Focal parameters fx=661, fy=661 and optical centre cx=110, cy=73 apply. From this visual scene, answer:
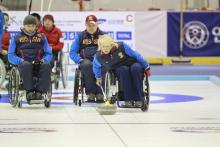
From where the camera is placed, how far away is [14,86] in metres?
6.75

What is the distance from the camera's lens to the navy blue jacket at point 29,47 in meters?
6.88

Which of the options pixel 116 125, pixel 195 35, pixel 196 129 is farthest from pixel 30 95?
pixel 195 35

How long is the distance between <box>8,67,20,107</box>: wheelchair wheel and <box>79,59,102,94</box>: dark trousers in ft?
2.19

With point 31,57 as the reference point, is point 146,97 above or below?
below

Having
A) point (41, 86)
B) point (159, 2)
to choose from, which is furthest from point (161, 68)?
point (41, 86)

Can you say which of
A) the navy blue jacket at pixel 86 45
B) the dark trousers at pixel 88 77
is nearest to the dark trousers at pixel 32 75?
the dark trousers at pixel 88 77

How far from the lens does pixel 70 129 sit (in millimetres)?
5152

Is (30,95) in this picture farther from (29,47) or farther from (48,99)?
(29,47)

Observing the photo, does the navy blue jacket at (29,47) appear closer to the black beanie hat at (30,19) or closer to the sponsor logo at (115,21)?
the black beanie hat at (30,19)

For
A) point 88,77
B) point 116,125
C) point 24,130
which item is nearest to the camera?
point 24,130

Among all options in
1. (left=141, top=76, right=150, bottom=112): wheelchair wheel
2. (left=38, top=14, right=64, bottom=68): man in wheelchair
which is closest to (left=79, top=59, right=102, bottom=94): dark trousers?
(left=141, top=76, right=150, bottom=112): wheelchair wheel

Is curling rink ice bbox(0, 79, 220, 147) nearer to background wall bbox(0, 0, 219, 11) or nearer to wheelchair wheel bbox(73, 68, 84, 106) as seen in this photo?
wheelchair wheel bbox(73, 68, 84, 106)

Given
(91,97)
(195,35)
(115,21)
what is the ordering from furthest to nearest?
1. (195,35)
2. (115,21)
3. (91,97)

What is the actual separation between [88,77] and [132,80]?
0.66 meters
